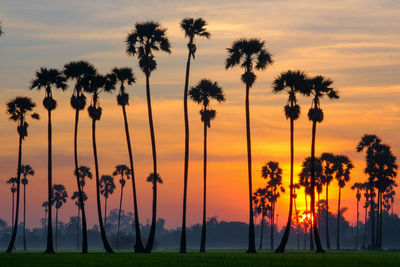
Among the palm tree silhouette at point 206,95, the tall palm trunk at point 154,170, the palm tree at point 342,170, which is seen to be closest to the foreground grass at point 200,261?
the tall palm trunk at point 154,170

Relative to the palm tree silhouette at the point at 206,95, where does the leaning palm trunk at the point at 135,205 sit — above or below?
below

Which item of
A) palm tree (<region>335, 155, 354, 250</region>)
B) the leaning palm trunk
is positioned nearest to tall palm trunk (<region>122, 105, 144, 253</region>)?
the leaning palm trunk

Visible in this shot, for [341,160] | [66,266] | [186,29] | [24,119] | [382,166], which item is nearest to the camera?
[66,266]

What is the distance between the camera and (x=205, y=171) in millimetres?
90750

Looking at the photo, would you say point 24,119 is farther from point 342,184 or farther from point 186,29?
point 342,184

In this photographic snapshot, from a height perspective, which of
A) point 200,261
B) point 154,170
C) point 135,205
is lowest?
point 200,261

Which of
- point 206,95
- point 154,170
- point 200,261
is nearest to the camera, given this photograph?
point 200,261

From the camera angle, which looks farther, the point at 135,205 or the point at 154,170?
the point at 135,205

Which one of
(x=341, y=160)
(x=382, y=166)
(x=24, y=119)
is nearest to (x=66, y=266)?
(x=24, y=119)

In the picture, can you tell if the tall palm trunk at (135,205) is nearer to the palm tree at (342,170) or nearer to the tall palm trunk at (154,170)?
the tall palm trunk at (154,170)

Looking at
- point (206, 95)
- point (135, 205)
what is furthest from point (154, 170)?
point (206, 95)

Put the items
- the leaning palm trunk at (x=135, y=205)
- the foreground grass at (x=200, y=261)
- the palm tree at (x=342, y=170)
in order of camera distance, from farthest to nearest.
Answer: the palm tree at (x=342, y=170), the leaning palm trunk at (x=135, y=205), the foreground grass at (x=200, y=261)

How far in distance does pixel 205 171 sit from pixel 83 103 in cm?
A: 1796

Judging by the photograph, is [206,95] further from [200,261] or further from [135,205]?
[200,261]
